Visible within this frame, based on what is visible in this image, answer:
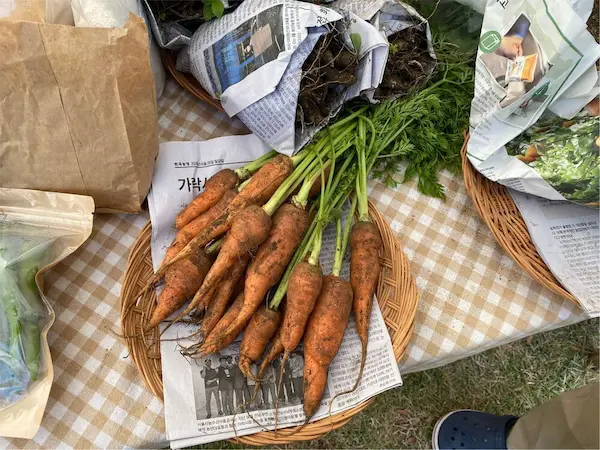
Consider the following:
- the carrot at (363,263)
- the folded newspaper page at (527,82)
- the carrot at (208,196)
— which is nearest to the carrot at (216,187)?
the carrot at (208,196)

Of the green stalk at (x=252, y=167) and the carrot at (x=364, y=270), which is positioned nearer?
the carrot at (x=364, y=270)

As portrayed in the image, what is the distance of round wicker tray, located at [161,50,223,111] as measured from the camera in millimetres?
1107

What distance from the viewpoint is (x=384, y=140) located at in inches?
41.1

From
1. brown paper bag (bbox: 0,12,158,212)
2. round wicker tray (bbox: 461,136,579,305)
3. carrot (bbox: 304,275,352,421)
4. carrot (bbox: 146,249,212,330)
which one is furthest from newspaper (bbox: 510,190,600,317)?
brown paper bag (bbox: 0,12,158,212)

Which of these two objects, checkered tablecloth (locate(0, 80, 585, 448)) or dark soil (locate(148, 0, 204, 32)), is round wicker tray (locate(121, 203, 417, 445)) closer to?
checkered tablecloth (locate(0, 80, 585, 448))

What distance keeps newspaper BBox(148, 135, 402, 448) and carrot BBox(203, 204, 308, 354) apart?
0.06 m

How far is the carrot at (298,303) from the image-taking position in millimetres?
858

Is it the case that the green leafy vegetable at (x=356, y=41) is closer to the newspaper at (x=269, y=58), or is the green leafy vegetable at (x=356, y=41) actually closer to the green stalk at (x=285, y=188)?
the newspaper at (x=269, y=58)

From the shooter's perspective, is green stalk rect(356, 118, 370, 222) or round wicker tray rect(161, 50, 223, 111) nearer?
green stalk rect(356, 118, 370, 222)

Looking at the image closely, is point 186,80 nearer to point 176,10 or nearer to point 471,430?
point 176,10

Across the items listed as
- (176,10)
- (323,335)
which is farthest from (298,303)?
(176,10)

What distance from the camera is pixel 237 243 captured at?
88cm

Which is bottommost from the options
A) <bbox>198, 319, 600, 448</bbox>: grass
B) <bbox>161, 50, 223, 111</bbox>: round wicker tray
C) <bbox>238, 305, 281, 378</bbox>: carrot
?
<bbox>198, 319, 600, 448</bbox>: grass

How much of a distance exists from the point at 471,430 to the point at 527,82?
82 cm
